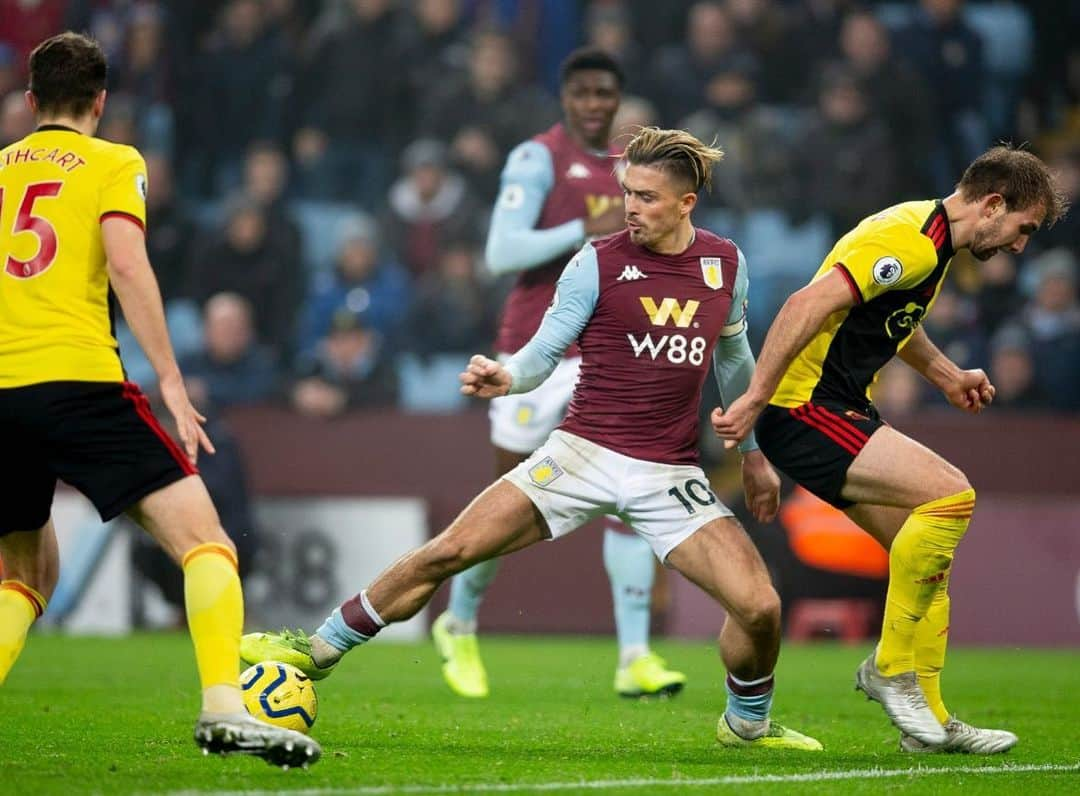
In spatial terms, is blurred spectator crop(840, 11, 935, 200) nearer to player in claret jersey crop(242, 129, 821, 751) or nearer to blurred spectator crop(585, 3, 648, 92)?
blurred spectator crop(585, 3, 648, 92)

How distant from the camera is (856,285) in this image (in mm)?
6402

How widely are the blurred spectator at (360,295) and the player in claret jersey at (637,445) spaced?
29.5ft

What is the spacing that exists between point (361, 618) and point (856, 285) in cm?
227

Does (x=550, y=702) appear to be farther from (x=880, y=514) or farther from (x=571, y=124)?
(x=571, y=124)

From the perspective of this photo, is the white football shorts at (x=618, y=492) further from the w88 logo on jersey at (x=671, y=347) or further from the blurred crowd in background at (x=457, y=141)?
the blurred crowd in background at (x=457, y=141)

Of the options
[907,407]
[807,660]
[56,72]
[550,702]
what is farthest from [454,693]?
[907,407]

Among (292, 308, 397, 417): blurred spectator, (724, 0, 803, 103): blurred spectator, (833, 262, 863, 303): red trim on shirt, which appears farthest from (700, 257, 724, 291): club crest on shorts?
(724, 0, 803, 103): blurred spectator

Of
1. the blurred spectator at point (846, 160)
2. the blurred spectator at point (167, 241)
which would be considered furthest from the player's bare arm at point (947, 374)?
the blurred spectator at point (167, 241)

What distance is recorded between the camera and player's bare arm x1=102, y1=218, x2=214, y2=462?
5438mm

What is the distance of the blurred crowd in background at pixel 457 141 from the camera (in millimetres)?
15062

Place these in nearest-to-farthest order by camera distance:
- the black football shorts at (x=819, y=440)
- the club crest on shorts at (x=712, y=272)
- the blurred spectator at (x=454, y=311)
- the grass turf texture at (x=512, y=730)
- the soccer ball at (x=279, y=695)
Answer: the grass turf texture at (x=512, y=730), the soccer ball at (x=279, y=695), the black football shorts at (x=819, y=440), the club crest on shorts at (x=712, y=272), the blurred spectator at (x=454, y=311)

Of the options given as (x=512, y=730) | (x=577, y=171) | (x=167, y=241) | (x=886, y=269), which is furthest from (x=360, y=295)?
(x=886, y=269)

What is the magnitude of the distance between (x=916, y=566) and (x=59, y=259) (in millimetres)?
3345

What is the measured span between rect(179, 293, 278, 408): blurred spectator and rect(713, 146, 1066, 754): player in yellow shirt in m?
8.75
